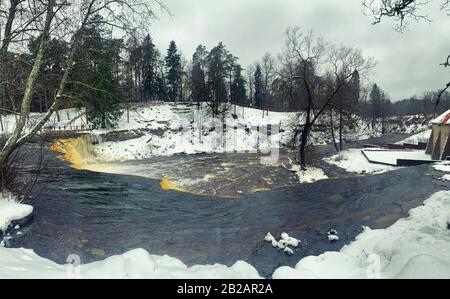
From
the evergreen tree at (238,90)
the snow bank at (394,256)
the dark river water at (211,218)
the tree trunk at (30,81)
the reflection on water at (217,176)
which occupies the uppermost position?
the evergreen tree at (238,90)

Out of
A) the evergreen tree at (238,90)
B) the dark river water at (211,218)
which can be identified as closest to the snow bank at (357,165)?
the dark river water at (211,218)

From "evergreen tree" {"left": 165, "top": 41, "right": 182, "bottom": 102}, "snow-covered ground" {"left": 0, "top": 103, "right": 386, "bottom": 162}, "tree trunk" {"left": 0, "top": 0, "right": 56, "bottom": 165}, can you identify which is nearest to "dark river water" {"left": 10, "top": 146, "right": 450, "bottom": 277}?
"tree trunk" {"left": 0, "top": 0, "right": 56, "bottom": 165}

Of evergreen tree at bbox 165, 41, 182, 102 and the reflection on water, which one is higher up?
evergreen tree at bbox 165, 41, 182, 102

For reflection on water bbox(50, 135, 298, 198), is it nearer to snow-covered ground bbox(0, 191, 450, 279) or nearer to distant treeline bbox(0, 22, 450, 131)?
distant treeline bbox(0, 22, 450, 131)

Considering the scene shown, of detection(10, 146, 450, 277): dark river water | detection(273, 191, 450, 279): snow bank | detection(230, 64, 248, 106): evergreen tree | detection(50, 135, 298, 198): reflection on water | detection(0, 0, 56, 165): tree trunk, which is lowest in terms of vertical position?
detection(50, 135, 298, 198): reflection on water

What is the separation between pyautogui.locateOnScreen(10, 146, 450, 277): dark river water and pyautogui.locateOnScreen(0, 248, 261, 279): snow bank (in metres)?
1.67

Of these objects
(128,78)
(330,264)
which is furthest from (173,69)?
(330,264)

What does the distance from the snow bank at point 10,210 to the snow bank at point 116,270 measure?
2.47 m

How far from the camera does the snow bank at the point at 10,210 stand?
297 inches

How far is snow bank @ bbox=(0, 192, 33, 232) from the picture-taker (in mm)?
7535

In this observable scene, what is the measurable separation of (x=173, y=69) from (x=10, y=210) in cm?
5625

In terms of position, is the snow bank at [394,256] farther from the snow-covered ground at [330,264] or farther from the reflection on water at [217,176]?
the reflection on water at [217,176]

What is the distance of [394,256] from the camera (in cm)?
554
